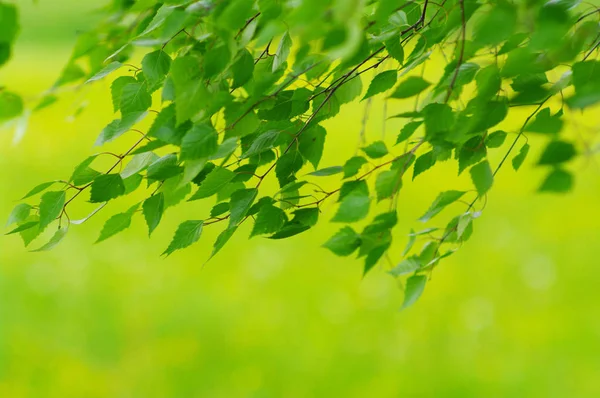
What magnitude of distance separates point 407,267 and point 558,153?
396 mm

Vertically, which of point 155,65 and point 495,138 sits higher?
point 155,65

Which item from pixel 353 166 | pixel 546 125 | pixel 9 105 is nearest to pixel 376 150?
pixel 353 166

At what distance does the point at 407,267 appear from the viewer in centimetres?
115

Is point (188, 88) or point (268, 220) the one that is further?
point (268, 220)

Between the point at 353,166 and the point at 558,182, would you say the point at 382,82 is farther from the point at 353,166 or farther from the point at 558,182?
the point at 558,182

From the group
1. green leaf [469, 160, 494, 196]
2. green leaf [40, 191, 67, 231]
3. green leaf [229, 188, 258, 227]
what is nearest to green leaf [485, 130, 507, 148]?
green leaf [469, 160, 494, 196]

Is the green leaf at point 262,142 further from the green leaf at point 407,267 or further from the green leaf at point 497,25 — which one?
→ the green leaf at point 497,25

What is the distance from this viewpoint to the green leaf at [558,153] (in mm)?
797

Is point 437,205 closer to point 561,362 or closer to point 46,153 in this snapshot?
point 561,362

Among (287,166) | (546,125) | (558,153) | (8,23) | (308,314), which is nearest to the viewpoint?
(8,23)

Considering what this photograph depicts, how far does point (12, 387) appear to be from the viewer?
2.82 meters

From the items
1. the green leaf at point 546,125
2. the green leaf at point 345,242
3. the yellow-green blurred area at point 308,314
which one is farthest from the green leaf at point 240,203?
the yellow-green blurred area at point 308,314

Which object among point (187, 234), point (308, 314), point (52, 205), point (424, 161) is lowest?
point (308, 314)

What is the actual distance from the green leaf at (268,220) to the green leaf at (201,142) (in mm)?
185
